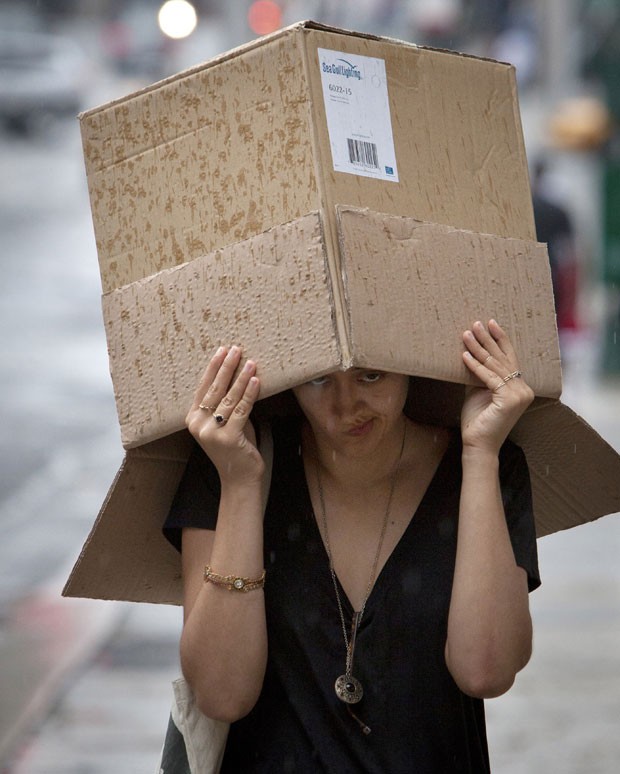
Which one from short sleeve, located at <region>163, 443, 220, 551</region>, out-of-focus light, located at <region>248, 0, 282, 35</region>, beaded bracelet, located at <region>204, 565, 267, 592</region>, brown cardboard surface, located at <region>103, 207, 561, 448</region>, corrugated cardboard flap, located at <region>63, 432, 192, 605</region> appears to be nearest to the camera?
brown cardboard surface, located at <region>103, 207, 561, 448</region>

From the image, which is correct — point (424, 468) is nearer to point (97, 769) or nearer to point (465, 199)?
point (465, 199)

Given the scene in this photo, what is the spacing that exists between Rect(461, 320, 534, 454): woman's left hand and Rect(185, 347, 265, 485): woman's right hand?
377 mm

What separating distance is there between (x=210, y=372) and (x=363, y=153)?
45 centimetres

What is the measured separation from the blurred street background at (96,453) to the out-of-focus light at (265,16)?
0.06 meters

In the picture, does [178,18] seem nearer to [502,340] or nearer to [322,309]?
[502,340]

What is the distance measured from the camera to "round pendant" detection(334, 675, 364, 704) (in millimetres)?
2506

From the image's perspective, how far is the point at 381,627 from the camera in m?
2.54

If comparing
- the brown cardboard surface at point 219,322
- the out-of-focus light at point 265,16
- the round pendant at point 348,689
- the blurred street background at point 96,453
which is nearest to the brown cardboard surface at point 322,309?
the brown cardboard surface at point 219,322

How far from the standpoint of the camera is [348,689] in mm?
2508

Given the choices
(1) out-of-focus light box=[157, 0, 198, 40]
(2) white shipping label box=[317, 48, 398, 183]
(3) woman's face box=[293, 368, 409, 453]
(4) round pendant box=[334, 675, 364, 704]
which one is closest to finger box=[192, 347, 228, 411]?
(3) woman's face box=[293, 368, 409, 453]

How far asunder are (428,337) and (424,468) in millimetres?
325

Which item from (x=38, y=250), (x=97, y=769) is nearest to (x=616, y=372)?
(x=97, y=769)

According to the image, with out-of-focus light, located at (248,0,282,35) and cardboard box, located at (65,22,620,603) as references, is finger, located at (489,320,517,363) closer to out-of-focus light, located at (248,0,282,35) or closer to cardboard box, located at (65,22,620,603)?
cardboard box, located at (65,22,620,603)

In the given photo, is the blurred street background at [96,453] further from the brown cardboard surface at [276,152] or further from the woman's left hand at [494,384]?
the brown cardboard surface at [276,152]
